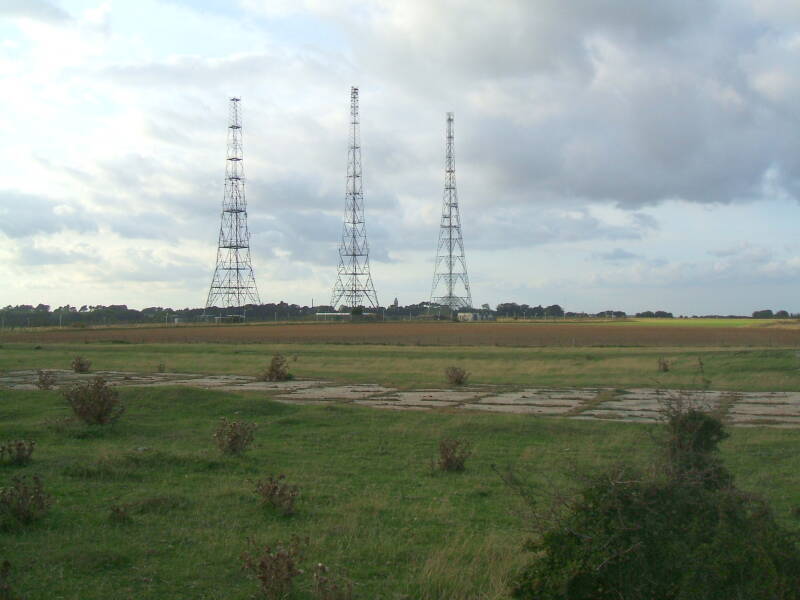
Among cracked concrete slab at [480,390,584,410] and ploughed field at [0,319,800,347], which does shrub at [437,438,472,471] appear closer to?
cracked concrete slab at [480,390,584,410]

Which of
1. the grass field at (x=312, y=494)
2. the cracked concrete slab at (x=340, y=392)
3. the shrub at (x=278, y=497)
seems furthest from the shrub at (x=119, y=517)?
the cracked concrete slab at (x=340, y=392)

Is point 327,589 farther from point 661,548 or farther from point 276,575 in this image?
point 661,548

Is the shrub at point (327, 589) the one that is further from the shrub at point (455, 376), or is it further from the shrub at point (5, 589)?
the shrub at point (455, 376)

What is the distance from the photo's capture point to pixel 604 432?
54.1ft

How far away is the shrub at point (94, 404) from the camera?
51.1ft

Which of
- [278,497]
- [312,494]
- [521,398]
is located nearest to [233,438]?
[312,494]

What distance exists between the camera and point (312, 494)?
32.4ft

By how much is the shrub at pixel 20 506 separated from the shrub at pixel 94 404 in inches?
303

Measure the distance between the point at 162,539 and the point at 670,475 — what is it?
493 centimetres

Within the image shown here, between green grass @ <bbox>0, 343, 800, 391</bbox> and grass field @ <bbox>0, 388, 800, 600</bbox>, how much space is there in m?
12.5

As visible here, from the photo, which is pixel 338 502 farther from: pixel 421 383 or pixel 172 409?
pixel 421 383

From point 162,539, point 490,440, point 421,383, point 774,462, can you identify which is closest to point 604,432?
point 490,440

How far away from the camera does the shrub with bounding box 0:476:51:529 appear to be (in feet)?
25.7

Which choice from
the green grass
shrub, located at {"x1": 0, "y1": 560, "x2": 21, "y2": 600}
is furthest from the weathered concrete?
shrub, located at {"x1": 0, "y1": 560, "x2": 21, "y2": 600}
